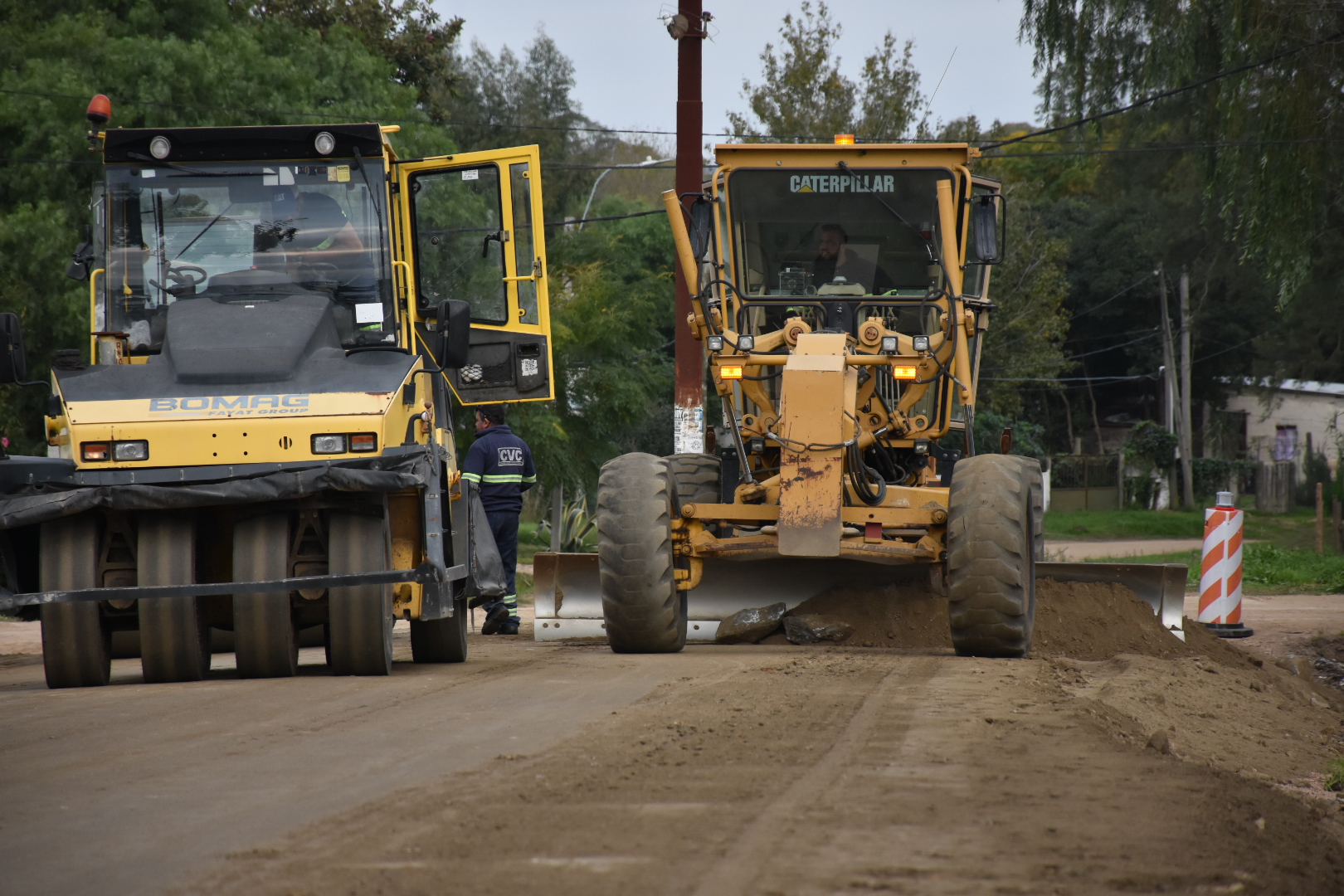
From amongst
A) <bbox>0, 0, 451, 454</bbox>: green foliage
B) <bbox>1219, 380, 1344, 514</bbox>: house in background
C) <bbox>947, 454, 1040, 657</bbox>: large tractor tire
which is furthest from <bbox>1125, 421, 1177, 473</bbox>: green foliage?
<bbox>947, 454, 1040, 657</bbox>: large tractor tire

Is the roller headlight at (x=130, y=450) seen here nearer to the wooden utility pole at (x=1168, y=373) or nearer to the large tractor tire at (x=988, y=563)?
the large tractor tire at (x=988, y=563)

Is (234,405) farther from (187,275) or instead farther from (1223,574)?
(1223,574)

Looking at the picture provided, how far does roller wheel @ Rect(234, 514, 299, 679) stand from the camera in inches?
296

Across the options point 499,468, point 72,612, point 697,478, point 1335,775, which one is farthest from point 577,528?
point 1335,775

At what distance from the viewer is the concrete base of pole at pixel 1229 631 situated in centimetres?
1280

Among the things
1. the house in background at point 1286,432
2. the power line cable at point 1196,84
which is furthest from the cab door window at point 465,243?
the house in background at point 1286,432

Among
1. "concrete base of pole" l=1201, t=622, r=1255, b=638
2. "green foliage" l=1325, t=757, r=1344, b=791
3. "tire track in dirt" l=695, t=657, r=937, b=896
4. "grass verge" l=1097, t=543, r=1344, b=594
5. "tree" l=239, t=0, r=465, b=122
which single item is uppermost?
"tree" l=239, t=0, r=465, b=122

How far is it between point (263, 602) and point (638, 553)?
2331 millimetres

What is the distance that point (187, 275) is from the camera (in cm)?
865

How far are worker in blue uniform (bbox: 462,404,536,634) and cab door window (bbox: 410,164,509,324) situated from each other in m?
3.18

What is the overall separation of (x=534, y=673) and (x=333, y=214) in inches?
116

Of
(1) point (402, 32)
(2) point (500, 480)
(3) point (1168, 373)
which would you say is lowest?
(2) point (500, 480)

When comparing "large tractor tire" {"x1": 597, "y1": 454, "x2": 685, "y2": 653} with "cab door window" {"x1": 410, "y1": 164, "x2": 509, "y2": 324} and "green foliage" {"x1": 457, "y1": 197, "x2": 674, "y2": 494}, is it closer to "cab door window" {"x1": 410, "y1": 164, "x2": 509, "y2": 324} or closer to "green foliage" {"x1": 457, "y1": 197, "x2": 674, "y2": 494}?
"cab door window" {"x1": 410, "y1": 164, "x2": 509, "y2": 324}

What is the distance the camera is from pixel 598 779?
4.70m
